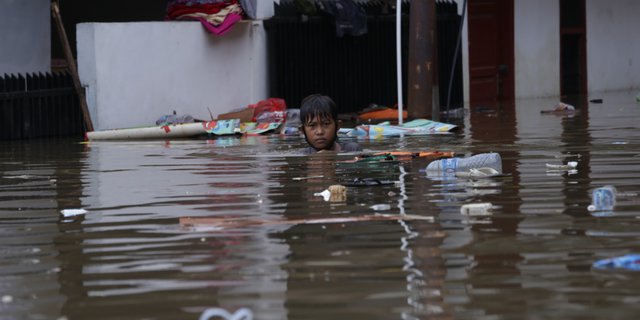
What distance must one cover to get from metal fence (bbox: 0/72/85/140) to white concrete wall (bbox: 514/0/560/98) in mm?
10734

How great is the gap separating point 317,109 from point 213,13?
8.11 meters

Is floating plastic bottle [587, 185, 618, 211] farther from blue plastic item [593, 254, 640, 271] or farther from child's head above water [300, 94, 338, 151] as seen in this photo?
child's head above water [300, 94, 338, 151]

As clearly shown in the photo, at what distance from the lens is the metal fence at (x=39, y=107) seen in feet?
55.7

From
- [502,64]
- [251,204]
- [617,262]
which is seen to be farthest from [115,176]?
[502,64]

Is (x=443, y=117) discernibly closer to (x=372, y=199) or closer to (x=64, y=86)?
(x=64, y=86)

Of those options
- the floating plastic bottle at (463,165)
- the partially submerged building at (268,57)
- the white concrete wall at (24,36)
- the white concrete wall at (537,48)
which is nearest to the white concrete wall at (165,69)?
the partially submerged building at (268,57)

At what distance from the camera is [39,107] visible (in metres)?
17.5

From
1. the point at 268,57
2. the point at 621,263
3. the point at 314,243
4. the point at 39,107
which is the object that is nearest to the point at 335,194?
the point at 314,243

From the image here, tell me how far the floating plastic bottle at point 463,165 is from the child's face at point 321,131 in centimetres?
182

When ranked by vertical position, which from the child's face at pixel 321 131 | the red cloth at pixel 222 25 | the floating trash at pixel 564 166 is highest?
the red cloth at pixel 222 25

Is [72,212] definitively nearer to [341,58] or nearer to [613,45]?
[341,58]

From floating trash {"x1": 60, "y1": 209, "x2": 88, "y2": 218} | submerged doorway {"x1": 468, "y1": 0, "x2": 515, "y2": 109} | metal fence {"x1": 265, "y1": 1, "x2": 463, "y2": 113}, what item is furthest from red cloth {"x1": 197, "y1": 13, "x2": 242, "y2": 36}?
floating trash {"x1": 60, "y1": 209, "x2": 88, "y2": 218}

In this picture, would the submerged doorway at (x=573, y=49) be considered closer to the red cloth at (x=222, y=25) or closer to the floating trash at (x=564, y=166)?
the red cloth at (x=222, y=25)

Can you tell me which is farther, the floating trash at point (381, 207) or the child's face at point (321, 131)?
the child's face at point (321, 131)
